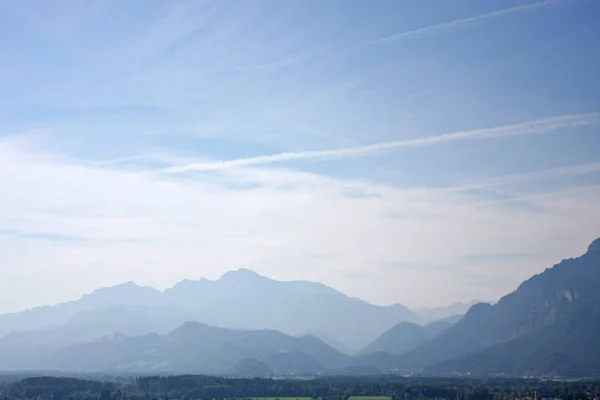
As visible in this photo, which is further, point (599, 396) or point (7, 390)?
point (7, 390)

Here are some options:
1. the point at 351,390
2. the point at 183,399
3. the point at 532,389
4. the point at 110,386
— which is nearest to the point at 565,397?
the point at 532,389

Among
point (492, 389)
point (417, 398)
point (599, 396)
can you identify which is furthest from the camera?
point (492, 389)

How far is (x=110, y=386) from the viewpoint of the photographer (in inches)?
7736

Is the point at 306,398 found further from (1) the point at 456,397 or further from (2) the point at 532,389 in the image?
(2) the point at 532,389

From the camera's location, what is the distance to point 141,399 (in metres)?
167

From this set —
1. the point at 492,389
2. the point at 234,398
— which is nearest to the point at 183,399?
the point at 234,398

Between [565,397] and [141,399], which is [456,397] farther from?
[141,399]

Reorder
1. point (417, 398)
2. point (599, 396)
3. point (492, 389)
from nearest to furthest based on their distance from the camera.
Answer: point (599, 396)
point (417, 398)
point (492, 389)

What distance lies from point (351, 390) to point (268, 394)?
23.2 metres

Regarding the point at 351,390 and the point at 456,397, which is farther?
the point at 351,390

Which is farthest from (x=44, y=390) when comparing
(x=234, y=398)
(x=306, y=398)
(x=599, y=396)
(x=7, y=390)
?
(x=599, y=396)

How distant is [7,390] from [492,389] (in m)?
129

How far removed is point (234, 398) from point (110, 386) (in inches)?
1464

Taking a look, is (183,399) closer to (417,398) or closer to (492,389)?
(417,398)
